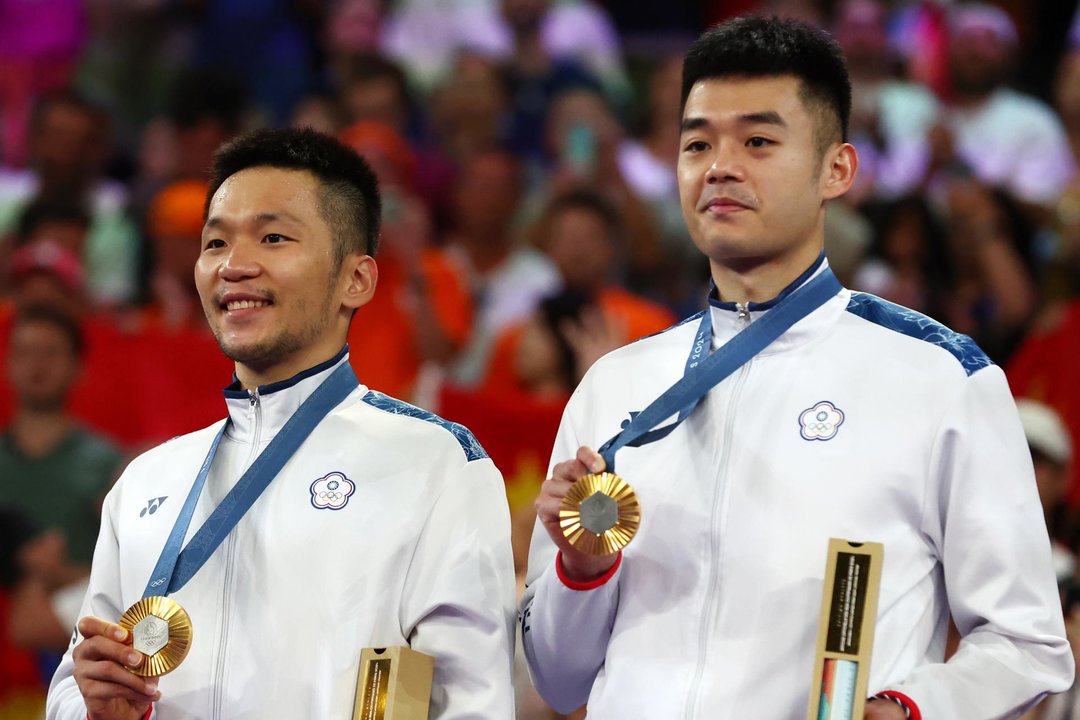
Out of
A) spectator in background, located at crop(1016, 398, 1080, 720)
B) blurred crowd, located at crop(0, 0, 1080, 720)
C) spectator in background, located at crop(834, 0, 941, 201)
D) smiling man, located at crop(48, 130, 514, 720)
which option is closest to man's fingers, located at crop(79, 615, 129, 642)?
smiling man, located at crop(48, 130, 514, 720)

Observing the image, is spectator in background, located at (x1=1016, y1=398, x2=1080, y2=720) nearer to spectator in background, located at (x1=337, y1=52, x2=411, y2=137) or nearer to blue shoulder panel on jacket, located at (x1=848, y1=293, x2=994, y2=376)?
blue shoulder panel on jacket, located at (x1=848, y1=293, x2=994, y2=376)

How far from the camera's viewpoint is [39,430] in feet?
22.5

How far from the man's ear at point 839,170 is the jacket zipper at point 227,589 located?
135 cm

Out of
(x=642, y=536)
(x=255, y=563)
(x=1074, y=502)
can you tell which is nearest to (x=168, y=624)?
(x=255, y=563)

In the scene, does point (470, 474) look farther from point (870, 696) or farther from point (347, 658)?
point (870, 696)

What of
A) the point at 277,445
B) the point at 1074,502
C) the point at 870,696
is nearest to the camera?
the point at 870,696

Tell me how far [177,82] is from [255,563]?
7.06 meters

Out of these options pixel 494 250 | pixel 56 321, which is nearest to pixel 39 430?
pixel 56 321

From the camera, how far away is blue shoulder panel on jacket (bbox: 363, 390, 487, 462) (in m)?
3.62

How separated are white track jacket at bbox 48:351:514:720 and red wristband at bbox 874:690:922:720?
2.67ft

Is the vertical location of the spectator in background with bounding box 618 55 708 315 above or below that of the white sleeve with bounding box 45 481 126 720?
above

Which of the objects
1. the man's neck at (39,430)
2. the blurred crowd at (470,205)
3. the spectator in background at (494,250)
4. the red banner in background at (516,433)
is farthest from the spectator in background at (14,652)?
the spectator in background at (494,250)

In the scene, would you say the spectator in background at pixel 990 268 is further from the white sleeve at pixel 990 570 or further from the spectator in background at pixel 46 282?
the white sleeve at pixel 990 570

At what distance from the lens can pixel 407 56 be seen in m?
10.2
